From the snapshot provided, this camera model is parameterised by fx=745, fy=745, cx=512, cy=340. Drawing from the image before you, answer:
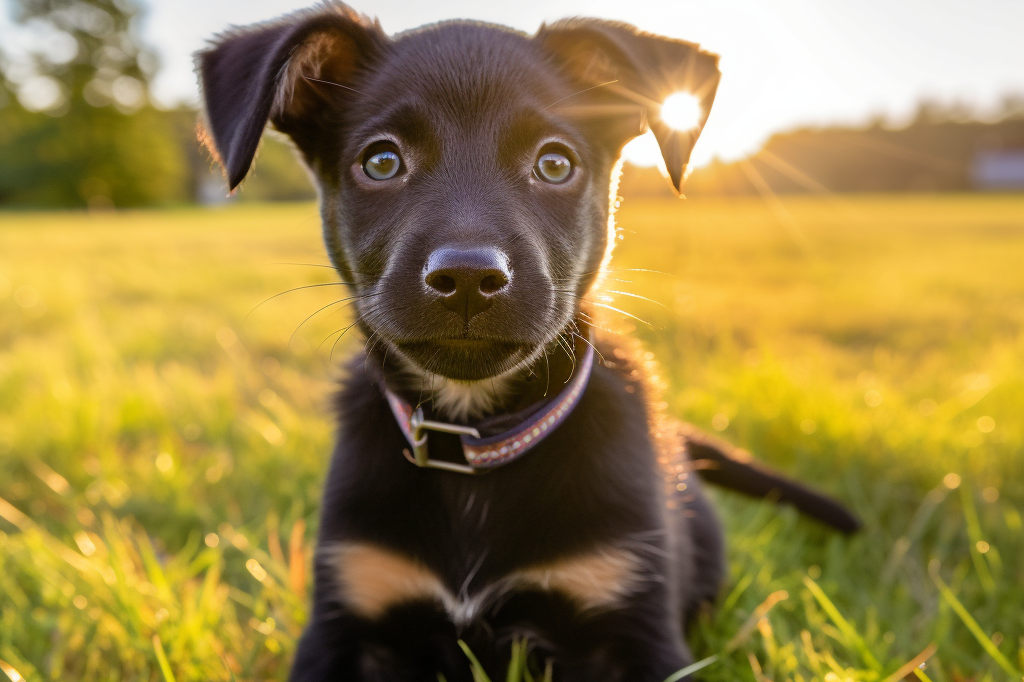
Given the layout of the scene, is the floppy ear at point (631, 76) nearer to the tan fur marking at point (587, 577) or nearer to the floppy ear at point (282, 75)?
the floppy ear at point (282, 75)

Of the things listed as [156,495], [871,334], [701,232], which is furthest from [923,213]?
[156,495]

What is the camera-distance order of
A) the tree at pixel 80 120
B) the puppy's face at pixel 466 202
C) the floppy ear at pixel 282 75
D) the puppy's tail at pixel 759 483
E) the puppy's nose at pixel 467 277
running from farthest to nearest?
the tree at pixel 80 120, the puppy's tail at pixel 759 483, the floppy ear at pixel 282 75, the puppy's face at pixel 466 202, the puppy's nose at pixel 467 277

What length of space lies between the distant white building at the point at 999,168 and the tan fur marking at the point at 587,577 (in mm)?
54114

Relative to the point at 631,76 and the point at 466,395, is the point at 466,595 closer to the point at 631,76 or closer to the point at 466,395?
the point at 466,395

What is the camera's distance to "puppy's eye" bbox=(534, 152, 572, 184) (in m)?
1.99

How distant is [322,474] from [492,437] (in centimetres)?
164

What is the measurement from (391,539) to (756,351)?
3.94 meters

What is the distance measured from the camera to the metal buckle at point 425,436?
1.92 meters

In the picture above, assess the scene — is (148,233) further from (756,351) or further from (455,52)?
(455,52)

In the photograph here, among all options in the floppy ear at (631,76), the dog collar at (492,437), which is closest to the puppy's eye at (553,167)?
the floppy ear at (631,76)

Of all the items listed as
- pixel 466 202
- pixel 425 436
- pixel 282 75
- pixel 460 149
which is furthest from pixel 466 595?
pixel 282 75

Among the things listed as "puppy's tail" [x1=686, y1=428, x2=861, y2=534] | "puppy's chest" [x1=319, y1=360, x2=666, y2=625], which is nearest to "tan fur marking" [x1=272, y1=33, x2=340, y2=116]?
"puppy's chest" [x1=319, y1=360, x2=666, y2=625]

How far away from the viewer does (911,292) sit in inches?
315

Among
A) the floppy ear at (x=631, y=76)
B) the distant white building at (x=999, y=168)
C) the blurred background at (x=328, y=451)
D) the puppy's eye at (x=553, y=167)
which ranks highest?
the floppy ear at (x=631, y=76)
